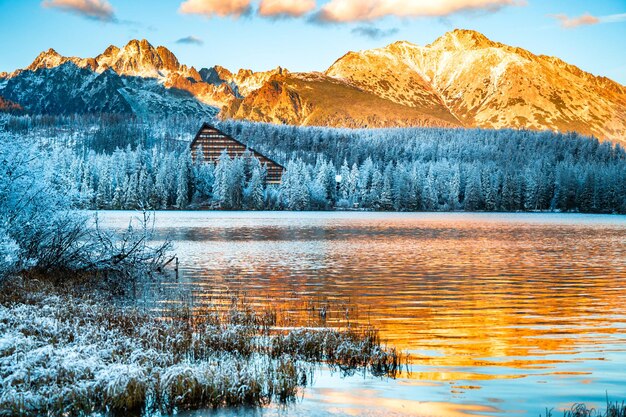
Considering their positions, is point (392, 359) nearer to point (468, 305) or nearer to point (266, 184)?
point (468, 305)

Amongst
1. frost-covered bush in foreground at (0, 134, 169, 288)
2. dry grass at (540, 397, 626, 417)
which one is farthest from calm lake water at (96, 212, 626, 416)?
frost-covered bush in foreground at (0, 134, 169, 288)

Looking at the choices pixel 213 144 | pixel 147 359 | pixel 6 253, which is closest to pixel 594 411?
pixel 147 359

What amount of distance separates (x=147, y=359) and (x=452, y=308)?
15396mm

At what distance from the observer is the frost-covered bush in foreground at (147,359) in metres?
12.6

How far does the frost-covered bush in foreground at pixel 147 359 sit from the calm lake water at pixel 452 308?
92 centimetres

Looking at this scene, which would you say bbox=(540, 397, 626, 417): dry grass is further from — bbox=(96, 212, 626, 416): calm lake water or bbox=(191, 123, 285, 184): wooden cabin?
bbox=(191, 123, 285, 184): wooden cabin

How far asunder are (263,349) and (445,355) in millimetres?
5240

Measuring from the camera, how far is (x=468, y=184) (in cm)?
17200

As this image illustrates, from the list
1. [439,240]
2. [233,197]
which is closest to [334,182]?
[233,197]

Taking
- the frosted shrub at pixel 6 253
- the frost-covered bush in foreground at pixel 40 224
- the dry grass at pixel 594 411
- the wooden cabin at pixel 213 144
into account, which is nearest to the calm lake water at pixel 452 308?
the dry grass at pixel 594 411

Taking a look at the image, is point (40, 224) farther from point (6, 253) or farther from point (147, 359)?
point (147, 359)

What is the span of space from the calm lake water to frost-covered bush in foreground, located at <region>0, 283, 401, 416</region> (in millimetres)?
920

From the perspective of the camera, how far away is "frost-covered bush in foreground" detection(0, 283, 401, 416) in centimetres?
1264

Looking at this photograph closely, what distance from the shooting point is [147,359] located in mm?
14680
